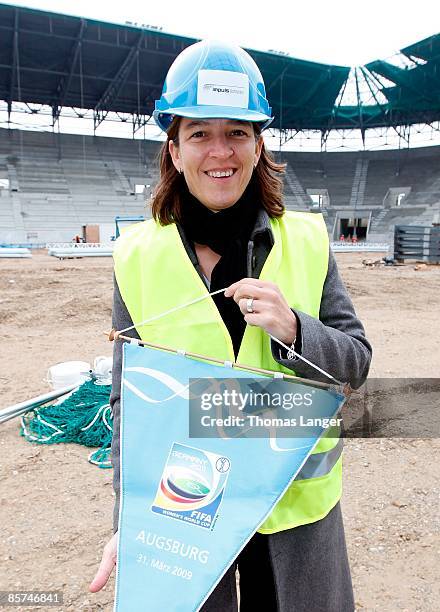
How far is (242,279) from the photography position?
113cm

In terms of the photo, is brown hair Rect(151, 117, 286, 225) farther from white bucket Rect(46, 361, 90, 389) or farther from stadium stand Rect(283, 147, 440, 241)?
stadium stand Rect(283, 147, 440, 241)

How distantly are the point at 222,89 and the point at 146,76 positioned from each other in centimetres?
3570

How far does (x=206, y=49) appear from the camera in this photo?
3.88ft

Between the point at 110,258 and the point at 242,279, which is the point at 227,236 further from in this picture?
the point at 110,258

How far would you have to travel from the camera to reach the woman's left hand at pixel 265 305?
3.37ft

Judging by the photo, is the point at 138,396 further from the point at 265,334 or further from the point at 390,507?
the point at 390,507

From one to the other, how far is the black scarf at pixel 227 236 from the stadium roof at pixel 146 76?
30.4m

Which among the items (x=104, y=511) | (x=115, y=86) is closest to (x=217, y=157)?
(x=104, y=511)

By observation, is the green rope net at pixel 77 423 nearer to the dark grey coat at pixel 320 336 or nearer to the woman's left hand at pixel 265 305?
the dark grey coat at pixel 320 336

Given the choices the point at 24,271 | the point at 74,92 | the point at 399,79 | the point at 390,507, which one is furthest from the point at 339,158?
the point at 390,507

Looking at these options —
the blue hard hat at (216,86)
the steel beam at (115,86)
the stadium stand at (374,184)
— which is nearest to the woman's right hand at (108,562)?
the blue hard hat at (216,86)

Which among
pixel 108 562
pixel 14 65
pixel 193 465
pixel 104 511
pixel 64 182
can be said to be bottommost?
pixel 104 511

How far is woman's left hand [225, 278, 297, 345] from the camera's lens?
103 centimetres

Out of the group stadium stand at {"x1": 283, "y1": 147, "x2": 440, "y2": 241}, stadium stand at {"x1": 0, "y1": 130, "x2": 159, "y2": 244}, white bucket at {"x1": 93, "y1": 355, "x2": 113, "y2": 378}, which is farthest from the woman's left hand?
stadium stand at {"x1": 283, "y1": 147, "x2": 440, "y2": 241}
